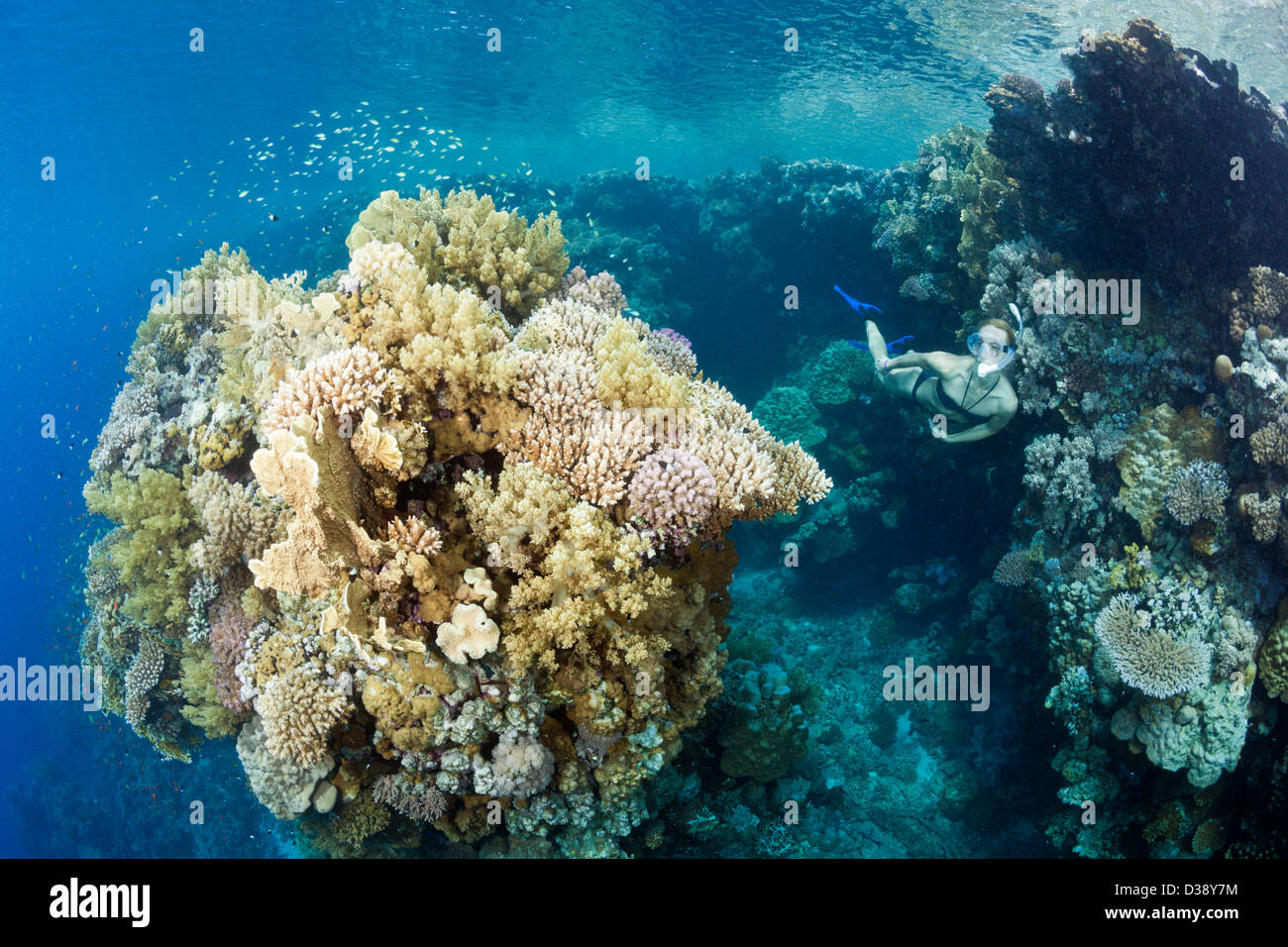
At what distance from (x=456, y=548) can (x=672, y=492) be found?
1.55 meters

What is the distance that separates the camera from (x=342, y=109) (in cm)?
3916

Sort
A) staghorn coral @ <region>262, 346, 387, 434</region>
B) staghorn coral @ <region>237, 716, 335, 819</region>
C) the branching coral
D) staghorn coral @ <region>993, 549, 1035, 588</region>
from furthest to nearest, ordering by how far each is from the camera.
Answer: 1. staghorn coral @ <region>993, 549, 1035, 588</region>
2. the branching coral
3. staghorn coral @ <region>237, 716, 335, 819</region>
4. staghorn coral @ <region>262, 346, 387, 434</region>

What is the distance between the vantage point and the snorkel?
7993mm

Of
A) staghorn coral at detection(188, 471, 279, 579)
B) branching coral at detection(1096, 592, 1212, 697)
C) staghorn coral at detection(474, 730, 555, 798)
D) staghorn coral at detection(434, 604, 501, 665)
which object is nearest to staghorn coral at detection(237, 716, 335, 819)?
staghorn coral at detection(474, 730, 555, 798)

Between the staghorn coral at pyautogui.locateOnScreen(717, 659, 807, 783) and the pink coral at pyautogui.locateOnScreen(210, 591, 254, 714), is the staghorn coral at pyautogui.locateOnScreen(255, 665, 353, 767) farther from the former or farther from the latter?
the staghorn coral at pyautogui.locateOnScreen(717, 659, 807, 783)

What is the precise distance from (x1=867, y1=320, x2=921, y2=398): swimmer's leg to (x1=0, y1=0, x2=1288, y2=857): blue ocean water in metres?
2.03

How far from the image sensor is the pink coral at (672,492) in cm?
389

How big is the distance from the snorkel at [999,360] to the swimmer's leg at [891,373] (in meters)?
0.90

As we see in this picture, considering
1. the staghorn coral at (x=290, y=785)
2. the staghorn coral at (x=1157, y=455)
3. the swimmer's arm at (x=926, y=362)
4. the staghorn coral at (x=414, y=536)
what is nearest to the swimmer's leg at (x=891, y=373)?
the swimmer's arm at (x=926, y=362)
